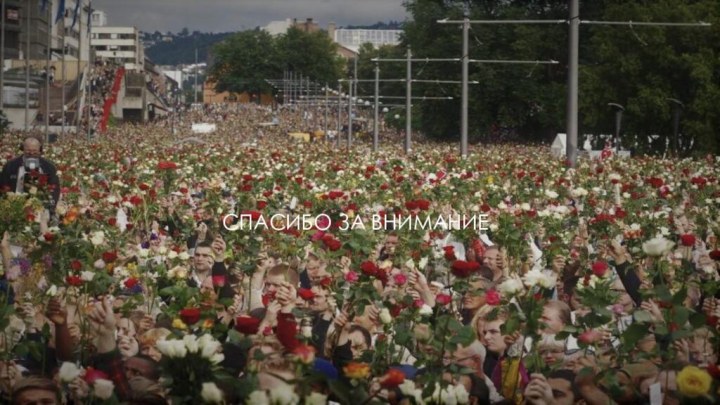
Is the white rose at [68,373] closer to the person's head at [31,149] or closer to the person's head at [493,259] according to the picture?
the person's head at [493,259]

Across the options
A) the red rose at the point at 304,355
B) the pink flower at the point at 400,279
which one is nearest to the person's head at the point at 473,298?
the pink flower at the point at 400,279

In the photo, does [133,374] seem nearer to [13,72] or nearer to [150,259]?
[150,259]

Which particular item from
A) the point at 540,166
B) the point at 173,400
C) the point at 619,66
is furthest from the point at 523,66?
the point at 173,400

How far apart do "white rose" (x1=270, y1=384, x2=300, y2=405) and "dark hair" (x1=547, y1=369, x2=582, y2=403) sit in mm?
2295

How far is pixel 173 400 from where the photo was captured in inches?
248

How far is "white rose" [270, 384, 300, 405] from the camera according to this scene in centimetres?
546

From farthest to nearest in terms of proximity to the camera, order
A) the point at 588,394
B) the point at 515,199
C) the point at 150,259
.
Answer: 1. the point at 515,199
2. the point at 150,259
3. the point at 588,394

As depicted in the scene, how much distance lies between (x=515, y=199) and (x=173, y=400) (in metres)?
11.9

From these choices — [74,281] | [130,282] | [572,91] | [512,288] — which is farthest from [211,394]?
[572,91]

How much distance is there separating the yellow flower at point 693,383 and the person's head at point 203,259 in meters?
6.80

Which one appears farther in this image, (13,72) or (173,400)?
(13,72)

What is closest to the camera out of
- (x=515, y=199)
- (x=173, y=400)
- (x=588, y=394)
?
(x=173, y=400)

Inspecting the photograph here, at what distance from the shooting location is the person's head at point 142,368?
24.6 ft

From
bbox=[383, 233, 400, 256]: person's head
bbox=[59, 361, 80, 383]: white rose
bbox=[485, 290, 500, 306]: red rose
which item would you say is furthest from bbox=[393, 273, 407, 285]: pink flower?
bbox=[383, 233, 400, 256]: person's head
